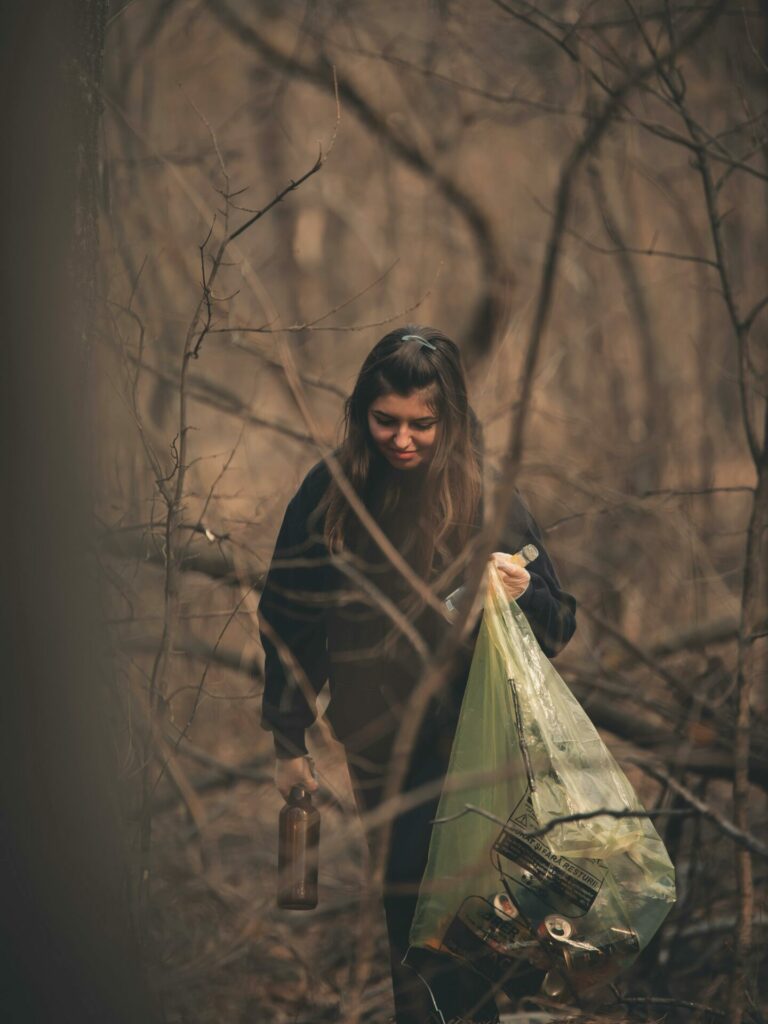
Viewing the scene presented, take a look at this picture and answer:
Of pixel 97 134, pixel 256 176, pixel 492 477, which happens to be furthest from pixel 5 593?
pixel 256 176

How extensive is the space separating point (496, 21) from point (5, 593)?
210 inches

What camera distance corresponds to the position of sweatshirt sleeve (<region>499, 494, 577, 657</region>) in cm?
260

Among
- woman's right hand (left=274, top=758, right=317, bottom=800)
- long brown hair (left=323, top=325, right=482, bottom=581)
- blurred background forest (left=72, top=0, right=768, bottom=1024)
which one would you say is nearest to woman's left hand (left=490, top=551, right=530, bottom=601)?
long brown hair (left=323, top=325, right=482, bottom=581)

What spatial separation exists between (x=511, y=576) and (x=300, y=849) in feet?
2.73

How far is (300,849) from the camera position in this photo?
109 inches

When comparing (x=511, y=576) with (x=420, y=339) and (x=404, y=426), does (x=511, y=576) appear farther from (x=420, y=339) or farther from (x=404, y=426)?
(x=420, y=339)

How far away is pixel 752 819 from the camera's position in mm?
4273

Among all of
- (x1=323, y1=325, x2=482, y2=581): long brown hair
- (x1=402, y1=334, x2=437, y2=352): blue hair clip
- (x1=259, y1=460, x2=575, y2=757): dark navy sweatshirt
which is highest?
(x1=402, y1=334, x2=437, y2=352): blue hair clip

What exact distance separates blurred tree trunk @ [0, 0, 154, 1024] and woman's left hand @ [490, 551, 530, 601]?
828mm

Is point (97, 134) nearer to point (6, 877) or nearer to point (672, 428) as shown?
point (6, 877)

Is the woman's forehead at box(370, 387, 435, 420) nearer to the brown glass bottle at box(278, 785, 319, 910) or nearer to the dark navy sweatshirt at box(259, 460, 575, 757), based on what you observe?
the dark navy sweatshirt at box(259, 460, 575, 757)

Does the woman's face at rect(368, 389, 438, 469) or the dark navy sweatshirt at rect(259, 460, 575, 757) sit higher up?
the woman's face at rect(368, 389, 438, 469)

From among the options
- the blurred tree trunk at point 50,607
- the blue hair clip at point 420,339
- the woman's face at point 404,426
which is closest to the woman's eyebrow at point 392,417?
the woman's face at point 404,426

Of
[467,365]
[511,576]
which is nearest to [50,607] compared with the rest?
[511,576]
